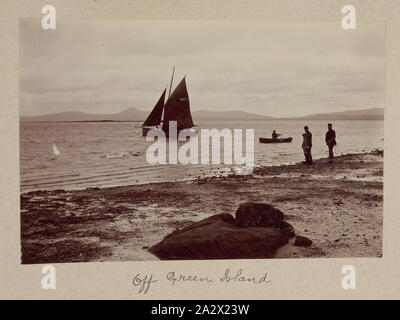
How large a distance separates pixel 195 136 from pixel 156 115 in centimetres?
35

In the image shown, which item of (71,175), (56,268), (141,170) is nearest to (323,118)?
(141,170)

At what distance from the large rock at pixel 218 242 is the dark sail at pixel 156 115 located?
843 mm

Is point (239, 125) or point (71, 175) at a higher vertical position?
point (239, 125)

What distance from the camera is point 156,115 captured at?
326 centimetres

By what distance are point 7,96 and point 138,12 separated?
3.70ft

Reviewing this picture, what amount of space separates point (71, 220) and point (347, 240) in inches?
81.9

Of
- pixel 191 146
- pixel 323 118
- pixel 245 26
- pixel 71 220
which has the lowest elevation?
pixel 71 220

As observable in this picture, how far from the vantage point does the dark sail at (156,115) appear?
3252 millimetres

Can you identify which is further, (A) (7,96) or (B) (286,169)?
(B) (286,169)

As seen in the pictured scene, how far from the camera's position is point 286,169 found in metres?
3.39

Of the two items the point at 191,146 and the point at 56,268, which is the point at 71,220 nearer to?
the point at 56,268

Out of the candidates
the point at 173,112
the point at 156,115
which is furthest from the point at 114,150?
the point at 173,112
